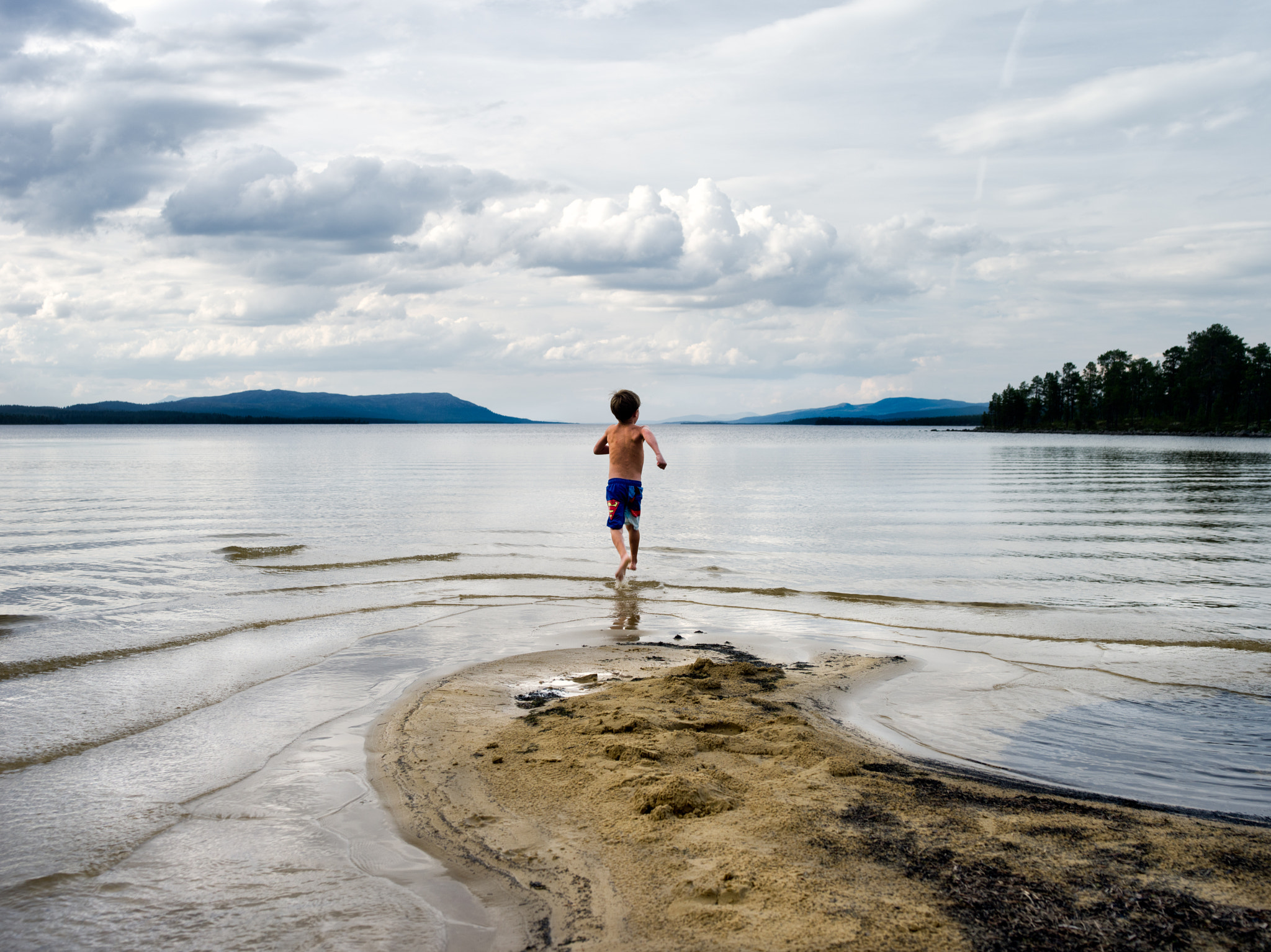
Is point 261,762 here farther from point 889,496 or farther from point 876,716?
point 889,496

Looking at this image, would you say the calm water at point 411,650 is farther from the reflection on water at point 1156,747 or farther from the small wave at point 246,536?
the small wave at point 246,536

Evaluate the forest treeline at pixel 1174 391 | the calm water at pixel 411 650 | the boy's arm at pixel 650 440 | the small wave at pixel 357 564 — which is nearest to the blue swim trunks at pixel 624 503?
the boy's arm at pixel 650 440

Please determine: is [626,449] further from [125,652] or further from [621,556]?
[125,652]

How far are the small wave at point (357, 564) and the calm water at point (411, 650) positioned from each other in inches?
3.1

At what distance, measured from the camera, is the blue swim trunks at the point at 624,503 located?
1151 cm

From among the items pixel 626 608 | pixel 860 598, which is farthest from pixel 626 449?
pixel 860 598

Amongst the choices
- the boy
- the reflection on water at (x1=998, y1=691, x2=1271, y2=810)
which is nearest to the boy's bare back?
the boy

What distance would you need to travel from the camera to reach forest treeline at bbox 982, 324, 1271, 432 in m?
111

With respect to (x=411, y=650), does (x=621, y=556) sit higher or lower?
higher

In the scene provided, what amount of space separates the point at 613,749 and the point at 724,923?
1.70 meters

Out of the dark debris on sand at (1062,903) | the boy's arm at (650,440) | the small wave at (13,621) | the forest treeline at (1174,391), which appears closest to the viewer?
the dark debris on sand at (1062,903)

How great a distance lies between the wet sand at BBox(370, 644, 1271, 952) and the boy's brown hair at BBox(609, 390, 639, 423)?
6503 mm

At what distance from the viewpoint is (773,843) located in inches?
133

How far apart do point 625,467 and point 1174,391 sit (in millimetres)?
145756
